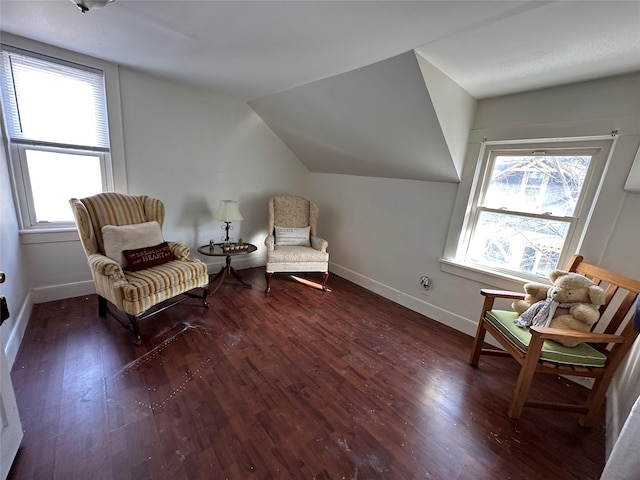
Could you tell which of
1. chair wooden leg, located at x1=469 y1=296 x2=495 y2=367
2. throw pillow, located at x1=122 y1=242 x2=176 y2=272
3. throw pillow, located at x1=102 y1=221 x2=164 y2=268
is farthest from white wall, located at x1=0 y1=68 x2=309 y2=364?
chair wooden leg, located at x1=469 y1=296 x2=495 y2=367

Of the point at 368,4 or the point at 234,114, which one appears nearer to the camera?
the point at 368,4

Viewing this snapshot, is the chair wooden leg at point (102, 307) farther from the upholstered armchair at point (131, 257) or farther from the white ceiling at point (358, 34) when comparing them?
the white ceiling at point (358, 34)

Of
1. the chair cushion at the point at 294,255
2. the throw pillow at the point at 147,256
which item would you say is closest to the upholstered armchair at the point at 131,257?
the throw pillow at the point at 147,256

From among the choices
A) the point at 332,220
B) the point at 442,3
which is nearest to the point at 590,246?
the point at 442,3

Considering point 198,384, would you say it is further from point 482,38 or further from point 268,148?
point 268,148

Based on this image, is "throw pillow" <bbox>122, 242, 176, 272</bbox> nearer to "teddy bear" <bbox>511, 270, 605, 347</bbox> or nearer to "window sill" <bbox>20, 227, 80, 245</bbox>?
"window sill" <bbox>20, 227, 80, 245</bbox>

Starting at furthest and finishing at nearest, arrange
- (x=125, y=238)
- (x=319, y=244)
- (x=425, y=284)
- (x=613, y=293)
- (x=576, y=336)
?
(x=319, y=244) < (x=425, y=284) < (x=125, y=238) < (x=613, y=293) < (x=576, y=336)

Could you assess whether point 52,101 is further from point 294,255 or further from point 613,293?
point 613,293

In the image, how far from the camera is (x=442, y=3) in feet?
3.93

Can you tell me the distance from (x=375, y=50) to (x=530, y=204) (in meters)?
1.73

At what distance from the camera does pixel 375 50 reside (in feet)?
5.54

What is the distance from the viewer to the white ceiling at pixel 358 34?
1.25 m

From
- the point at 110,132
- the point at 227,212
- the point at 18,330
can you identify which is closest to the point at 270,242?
the point at 227,212

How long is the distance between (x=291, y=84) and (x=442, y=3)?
5.13 feet
